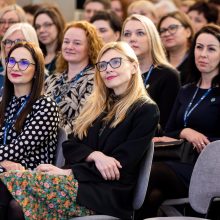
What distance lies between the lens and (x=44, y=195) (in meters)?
3.56

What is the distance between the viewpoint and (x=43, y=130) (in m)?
4.02

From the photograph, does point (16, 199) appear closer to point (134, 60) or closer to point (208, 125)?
point (134, 60)

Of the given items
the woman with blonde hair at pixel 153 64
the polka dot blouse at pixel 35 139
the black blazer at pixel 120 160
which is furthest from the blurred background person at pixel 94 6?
the black blazer at pixel 120 160

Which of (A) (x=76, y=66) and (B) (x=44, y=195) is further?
(A) (x=76, y=66)

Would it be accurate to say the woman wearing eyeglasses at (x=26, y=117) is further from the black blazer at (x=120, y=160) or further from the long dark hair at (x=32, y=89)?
the black blazer at (x=120, y=160)

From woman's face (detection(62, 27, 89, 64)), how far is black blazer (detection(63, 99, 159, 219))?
122 cm

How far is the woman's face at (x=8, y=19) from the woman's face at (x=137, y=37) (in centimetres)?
133

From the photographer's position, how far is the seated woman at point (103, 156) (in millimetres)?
3566

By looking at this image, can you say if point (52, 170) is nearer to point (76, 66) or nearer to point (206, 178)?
point (206, 178)

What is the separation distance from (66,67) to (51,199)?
1.76 m

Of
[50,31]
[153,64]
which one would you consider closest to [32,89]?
[153,64]

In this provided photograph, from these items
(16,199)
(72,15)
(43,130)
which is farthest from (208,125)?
(72,15)

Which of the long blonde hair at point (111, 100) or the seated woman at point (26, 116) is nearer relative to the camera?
the long blonde hair at point (111, 100)

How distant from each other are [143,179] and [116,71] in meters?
0.65
